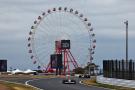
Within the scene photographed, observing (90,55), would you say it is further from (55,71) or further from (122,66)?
(122,66)

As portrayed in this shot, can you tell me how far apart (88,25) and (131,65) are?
58.2m

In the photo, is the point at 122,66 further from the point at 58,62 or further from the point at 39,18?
the point at 58,62

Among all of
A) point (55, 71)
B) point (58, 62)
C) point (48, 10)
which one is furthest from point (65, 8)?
point (55, 71)

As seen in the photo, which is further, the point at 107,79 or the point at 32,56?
the point at 32,56

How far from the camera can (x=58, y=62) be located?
130750 millimetres

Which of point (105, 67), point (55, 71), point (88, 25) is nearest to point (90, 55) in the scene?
point (88, 25)

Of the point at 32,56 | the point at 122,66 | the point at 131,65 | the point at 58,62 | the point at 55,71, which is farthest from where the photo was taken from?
the point at 55,71

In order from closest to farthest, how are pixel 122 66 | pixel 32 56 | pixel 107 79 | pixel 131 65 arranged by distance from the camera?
pixel 131 65
pixel 122 66
pixel 107 79
pixel 32 56

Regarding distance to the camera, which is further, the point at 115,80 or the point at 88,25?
the point at 88,25

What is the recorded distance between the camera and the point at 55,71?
141500mm

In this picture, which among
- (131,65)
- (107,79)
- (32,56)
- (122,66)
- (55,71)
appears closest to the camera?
(131,65)

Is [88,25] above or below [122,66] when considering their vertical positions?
above

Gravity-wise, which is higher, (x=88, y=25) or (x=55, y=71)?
(x=88, y=25)

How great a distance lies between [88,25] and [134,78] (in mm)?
57566
